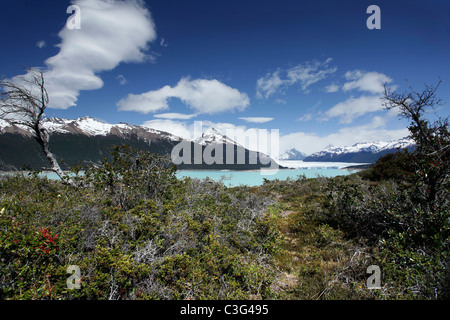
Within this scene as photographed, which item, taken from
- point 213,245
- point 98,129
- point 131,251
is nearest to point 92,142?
point 98,129

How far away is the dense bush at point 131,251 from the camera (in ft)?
10.3

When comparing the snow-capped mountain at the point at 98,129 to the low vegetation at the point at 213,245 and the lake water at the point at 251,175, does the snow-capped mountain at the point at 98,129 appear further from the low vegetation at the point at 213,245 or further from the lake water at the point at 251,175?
the low vegetation at the point at 213,245

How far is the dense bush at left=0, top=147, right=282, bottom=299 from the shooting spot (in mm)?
3150

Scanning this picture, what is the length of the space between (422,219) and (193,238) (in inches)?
241

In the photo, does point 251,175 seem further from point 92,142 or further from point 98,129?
point 98,129

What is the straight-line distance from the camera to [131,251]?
13.4 feet

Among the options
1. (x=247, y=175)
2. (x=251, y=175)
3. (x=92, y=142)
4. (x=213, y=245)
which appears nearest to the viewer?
(x=213, y=245)

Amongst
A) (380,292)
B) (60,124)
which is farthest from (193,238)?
(60,124)

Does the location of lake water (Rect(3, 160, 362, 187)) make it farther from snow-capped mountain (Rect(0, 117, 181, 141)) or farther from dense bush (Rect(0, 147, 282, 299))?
snow-capped mountain (Rect(0, 117, 181, 141))

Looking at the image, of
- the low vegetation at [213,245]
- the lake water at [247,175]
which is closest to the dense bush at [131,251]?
the low vegetation at [213,245]

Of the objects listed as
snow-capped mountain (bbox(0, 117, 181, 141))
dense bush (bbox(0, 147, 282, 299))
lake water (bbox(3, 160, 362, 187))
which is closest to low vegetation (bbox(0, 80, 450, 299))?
dense bush (bbox(0, 147, 282, 299))

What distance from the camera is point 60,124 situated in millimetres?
167000
